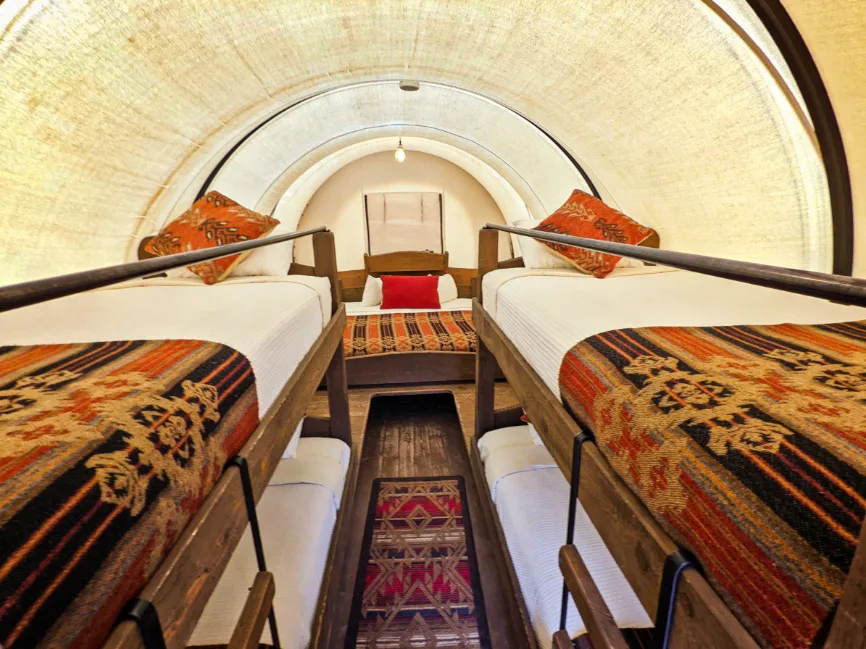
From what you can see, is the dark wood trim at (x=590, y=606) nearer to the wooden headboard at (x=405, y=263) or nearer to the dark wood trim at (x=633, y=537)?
the dark wood trim at (x=633, y=537)

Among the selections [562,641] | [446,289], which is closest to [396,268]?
[446,289]

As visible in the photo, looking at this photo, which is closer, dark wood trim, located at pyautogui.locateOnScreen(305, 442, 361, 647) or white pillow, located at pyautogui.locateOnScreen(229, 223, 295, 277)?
dark wood trim, located at pyautogui.locateOnScreen(305, 442, 361, 647)

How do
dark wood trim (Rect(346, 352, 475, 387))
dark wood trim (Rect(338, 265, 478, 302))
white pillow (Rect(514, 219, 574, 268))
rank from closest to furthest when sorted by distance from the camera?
white pillow (Rect(514, 219, 574, 268)) → dark wood trim (Rect(346, 352, 475, 387)) → dark wood trim (Rect(338, 265, 478, 302))

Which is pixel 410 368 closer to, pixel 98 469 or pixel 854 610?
pixel 98 469

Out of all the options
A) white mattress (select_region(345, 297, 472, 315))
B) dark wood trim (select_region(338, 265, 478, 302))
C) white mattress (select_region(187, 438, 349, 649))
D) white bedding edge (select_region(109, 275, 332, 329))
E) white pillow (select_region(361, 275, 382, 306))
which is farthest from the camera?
dark wood trim (select_region(338, 265, 478, 302))

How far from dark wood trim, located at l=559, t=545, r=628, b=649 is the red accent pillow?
3.79 meters

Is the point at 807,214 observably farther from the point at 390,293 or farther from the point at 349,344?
the point at 390,293

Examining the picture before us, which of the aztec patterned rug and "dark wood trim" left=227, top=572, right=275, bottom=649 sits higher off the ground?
"dark wood trim" left=227, top=572, right=275, bottom=649

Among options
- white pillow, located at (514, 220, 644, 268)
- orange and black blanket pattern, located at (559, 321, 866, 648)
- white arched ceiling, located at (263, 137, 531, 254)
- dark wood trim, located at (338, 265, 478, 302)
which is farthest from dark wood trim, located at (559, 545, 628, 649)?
dark wood trim, located at (338, 265, 478, 302)

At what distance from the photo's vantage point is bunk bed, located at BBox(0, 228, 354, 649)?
446 millimetres

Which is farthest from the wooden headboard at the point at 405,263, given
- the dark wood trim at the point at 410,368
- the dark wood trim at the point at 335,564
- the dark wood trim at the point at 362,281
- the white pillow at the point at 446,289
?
the dark wood trim at the point at 335,564

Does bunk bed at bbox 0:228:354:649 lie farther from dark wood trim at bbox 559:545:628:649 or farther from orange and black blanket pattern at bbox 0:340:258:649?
dark wood trim at bbox 559:545:628:649

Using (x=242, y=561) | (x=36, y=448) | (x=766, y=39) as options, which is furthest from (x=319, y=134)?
(x=36, y=448)

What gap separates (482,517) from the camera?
2.29 meters
